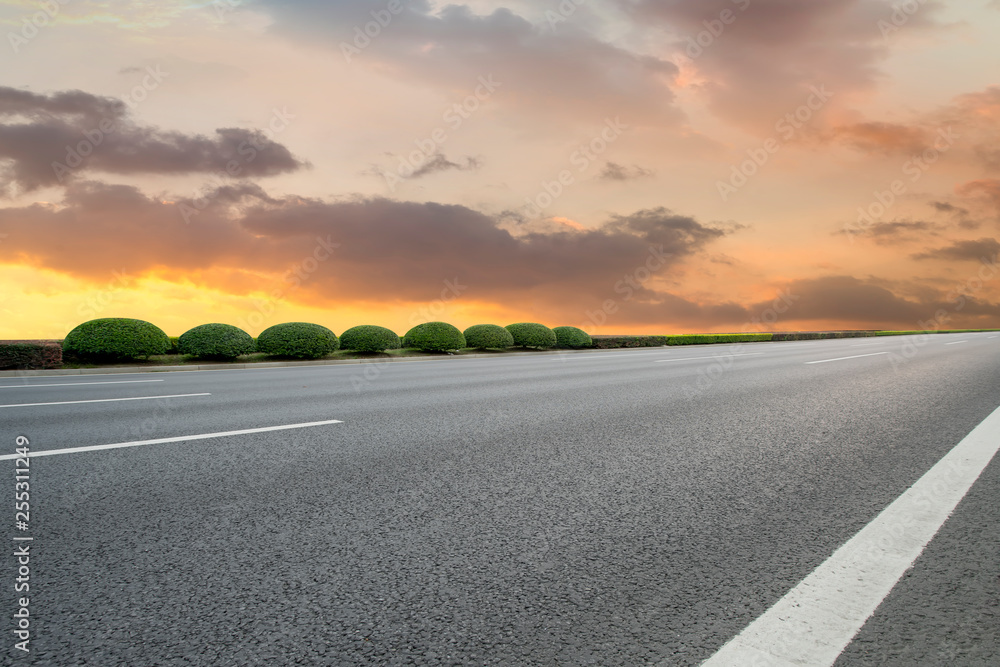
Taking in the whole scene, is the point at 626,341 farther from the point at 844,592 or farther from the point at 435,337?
the point at 844,592

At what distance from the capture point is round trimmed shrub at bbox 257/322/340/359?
21562 millimetres

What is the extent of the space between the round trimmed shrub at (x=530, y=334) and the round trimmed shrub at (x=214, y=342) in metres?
13.0

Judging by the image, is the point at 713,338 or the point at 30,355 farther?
the point at 713,338

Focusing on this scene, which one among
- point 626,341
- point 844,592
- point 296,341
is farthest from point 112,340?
point 626,341

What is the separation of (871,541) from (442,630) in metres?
2.30

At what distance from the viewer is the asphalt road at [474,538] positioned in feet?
6.93

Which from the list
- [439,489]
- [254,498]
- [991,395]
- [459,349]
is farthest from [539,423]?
[459,349]

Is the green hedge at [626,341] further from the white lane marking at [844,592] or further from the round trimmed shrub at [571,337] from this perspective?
the white lane marking at [844,592]

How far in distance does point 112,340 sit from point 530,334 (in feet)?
57.0

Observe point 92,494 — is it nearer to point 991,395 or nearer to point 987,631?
point 987,631

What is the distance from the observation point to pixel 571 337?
3123 centimetres

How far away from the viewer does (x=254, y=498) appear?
3773mm

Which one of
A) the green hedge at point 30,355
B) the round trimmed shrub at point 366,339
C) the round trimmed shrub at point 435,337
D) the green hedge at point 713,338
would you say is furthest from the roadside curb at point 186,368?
the green hedge at point 713,338

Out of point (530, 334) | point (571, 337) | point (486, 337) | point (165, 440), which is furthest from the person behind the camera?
point (571, 337)
